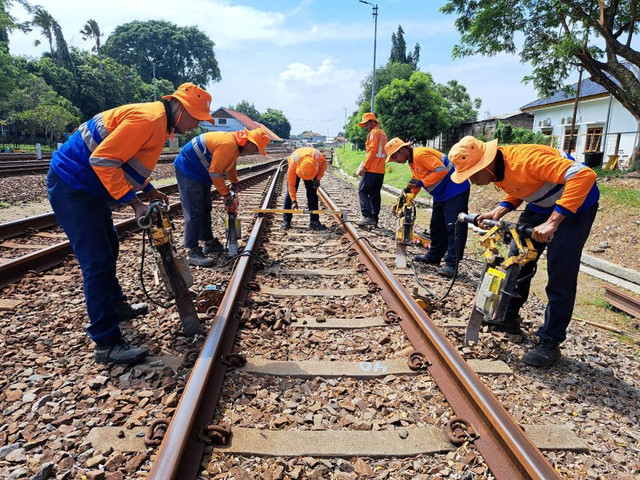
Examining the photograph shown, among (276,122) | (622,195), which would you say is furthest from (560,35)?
(276,122)

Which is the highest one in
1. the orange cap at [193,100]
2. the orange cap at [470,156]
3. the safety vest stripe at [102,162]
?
the orange cap at [193,100]

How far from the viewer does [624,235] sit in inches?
312

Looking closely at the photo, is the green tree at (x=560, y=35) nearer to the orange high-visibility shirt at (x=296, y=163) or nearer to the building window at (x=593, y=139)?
the orange high-visibility shirt at (x=296, y=163)

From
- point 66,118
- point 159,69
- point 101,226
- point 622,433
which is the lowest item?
point 622,433

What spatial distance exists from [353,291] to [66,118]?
36.3 meters

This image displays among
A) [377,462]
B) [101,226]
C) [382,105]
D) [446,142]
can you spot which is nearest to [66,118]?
[382,105]

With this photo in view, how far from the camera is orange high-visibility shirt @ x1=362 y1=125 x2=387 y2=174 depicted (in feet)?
25.7

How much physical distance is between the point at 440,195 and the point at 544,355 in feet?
8.98

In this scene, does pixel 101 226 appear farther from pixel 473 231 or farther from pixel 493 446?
pixel 473 231

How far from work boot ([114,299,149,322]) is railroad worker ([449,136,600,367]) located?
9.33 feet

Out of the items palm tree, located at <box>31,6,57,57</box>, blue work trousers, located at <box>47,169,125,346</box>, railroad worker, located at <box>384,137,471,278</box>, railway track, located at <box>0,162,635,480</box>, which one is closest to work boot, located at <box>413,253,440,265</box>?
railroad worker, located at <box>384,137,471,278</box>

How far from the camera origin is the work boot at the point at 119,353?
293 cm

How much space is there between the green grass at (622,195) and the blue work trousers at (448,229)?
5.53m

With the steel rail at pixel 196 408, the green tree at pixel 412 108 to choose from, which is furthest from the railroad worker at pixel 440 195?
the green tree at pixel 412 108
